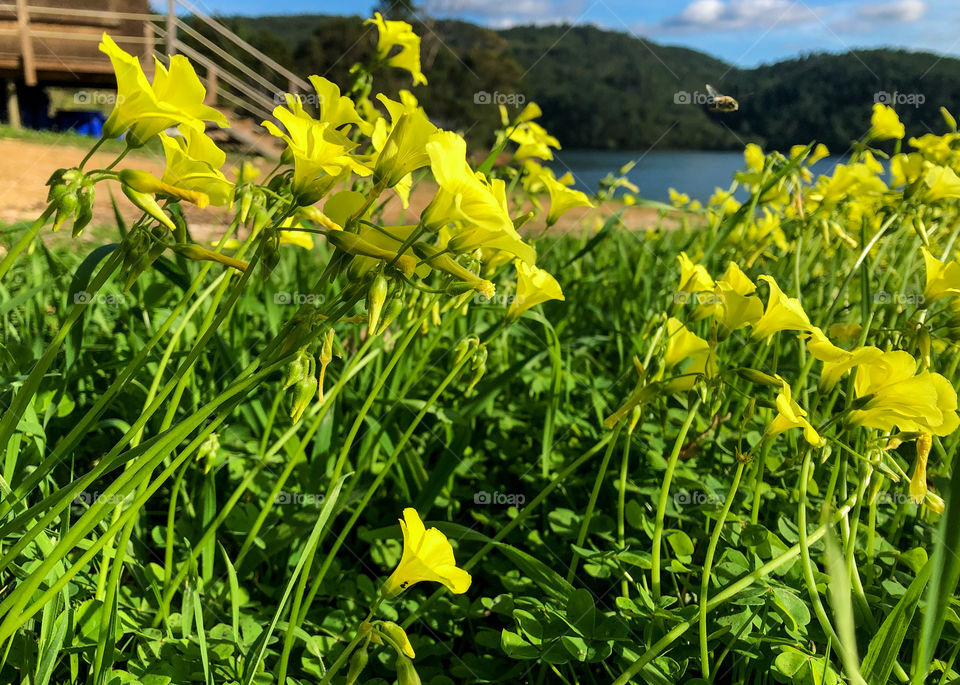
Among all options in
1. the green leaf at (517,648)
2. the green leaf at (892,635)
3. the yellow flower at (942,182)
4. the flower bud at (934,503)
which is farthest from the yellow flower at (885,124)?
the green leaf at (517,648)

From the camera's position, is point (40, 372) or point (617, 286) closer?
point (40, 372)

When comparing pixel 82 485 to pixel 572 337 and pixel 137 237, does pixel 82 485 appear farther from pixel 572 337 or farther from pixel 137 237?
pixel 572 337

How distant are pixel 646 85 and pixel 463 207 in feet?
61.9

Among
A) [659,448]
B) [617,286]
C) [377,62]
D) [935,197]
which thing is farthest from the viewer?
[617,286]

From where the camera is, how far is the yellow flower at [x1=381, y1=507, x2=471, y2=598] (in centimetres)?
96

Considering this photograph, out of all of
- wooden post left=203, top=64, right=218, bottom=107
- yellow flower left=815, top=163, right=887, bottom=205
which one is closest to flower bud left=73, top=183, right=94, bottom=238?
yellow flower left=815, top=163, right=887, bottom=205

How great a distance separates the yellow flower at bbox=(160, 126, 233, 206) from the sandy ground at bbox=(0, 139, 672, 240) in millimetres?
2565

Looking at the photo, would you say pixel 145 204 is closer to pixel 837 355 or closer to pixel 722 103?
pixel 837 355

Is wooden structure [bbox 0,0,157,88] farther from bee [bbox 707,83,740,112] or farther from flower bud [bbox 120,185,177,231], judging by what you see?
flower bud [bbox 120,185,177,231]

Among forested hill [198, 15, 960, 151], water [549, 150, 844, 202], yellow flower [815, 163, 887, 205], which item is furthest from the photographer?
water [549, 150, 844, 202]

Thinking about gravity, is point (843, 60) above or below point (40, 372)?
above

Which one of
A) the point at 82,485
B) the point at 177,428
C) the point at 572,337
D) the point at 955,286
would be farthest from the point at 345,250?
the point at 572,337

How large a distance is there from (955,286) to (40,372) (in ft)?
5.15

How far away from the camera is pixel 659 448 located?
1812 millimetres
